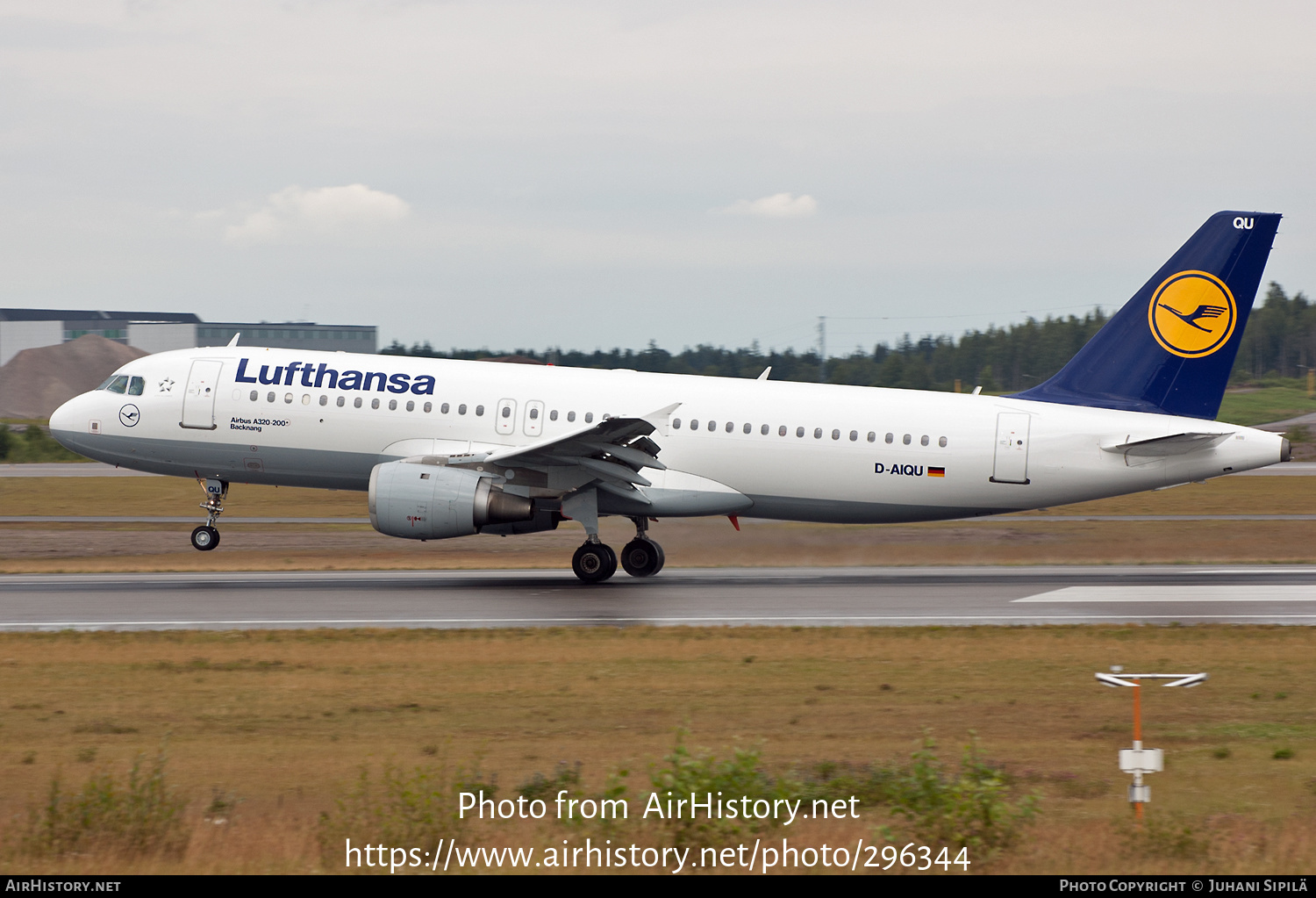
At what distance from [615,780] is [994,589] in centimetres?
1569

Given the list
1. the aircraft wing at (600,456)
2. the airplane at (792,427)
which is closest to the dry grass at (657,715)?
the aircraft wing at (600,456)

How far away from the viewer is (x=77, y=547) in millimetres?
32062

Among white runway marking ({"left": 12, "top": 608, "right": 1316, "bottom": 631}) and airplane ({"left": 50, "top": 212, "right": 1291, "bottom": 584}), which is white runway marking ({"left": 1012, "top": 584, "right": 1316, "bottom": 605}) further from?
airplane ({"left": 50, "top": 212, "right": 1291, "bottom": 584})

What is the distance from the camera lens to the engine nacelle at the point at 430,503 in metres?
22.5

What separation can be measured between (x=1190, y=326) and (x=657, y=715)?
1661cm

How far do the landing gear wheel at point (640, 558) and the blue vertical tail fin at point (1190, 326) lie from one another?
920 centimetres

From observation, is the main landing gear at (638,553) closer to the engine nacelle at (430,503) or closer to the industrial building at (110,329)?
the engine nacelle at (430,503)

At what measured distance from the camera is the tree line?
57438mm

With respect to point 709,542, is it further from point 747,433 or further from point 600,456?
point 600,456

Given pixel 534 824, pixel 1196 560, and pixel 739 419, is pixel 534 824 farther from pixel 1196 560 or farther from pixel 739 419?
pixel 1196 560

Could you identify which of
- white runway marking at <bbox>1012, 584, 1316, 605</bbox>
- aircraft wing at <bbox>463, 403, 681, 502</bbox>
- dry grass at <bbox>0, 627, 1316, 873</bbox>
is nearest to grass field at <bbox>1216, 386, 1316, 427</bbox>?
white runway marking at <bbox>1012, 584, 1316, 605</bbox>

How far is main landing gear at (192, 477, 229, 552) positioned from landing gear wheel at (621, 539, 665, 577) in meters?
8.35

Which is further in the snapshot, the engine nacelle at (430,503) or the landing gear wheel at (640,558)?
the landing gear wheel at (640,558)
